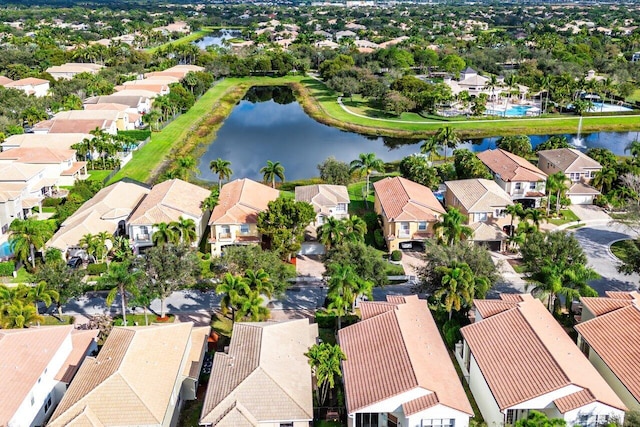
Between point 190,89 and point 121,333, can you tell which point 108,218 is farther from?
point 190,89

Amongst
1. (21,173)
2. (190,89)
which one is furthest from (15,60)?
(21,173)

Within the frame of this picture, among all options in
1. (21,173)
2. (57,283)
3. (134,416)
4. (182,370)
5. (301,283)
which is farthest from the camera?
(21,173)

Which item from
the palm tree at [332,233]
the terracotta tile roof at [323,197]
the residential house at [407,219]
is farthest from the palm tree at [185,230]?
the residential house at [407,219]

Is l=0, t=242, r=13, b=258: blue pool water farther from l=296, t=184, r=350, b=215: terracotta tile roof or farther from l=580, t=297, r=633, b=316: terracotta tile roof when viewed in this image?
l=580, t=297, r=633, b=316: terracotta tile roof

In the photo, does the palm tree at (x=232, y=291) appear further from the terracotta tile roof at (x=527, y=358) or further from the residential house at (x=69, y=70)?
the residential house at (x=69, y=70)

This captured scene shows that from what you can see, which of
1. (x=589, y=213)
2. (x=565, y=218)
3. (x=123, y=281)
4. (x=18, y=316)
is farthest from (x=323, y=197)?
(x=18, y=316)
